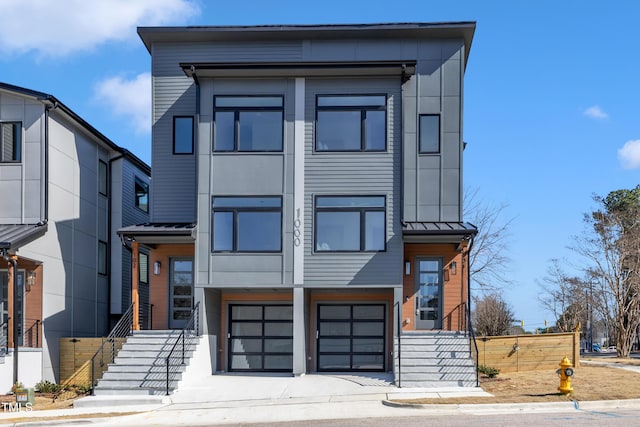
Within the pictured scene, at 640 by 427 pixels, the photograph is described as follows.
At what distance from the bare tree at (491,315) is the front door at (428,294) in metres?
22.7

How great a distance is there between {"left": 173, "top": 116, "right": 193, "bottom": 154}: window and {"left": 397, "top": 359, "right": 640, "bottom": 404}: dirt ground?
1056 cm

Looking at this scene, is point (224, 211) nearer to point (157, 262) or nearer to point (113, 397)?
point (157, 262)

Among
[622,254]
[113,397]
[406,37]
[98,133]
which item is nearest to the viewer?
[113,397]

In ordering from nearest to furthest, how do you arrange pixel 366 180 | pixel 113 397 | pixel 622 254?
1. pixel 113 397
2. pixel 366 180
3. pixel 622 254

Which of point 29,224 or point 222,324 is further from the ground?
point 29,224

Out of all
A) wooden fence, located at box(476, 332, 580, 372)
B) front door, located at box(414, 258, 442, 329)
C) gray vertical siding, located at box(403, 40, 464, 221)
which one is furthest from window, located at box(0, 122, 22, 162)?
wooden fence, located at box(476, 332, 580, 372)

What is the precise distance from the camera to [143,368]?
18.6 m

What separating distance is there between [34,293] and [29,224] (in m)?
2.01

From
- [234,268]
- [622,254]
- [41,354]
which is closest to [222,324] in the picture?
[234,268]

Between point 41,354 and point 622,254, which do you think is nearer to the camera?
point 41,354

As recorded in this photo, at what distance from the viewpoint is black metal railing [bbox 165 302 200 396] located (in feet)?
60.2

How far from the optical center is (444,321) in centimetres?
2159

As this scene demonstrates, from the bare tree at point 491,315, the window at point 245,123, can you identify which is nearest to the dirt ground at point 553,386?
the window at point 245,123

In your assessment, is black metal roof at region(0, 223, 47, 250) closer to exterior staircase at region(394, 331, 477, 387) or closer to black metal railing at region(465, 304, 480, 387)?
exterior staircase at region(394, 331, 477, 387)
